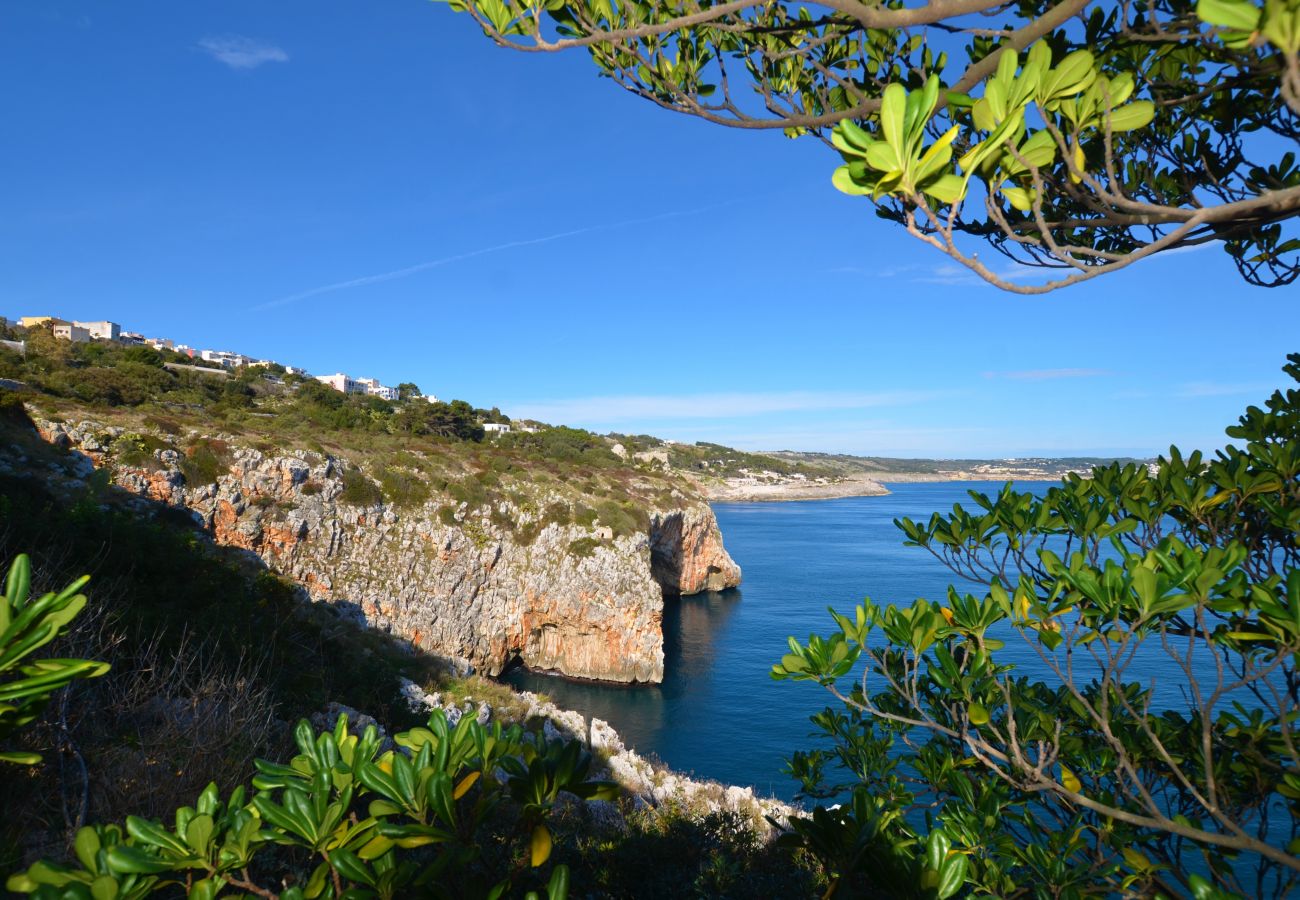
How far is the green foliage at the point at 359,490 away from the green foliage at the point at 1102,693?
22.1 meters

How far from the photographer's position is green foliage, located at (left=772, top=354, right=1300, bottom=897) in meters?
2.23

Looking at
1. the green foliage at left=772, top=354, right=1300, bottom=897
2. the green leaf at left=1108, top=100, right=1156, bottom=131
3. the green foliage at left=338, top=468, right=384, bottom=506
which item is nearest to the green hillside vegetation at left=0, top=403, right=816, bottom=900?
the green foliage at left=772, top=354, right=1300, bottom=897

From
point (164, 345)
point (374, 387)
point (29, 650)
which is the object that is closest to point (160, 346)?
point (164, 345)

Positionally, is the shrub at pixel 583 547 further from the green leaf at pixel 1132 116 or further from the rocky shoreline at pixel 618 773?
the green leaf at pixel 1132 116

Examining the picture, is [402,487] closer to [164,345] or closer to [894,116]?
[894,116]

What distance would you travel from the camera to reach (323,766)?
1729 mm

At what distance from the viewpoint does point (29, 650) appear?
1.25 m

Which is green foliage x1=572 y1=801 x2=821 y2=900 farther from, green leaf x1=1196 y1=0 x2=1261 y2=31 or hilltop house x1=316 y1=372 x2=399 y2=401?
hilltop house x1=316 y1=372 x2=399 y2=401

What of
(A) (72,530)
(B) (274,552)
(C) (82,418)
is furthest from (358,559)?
(A) (72,530)

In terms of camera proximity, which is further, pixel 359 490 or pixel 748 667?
pixel 748 667

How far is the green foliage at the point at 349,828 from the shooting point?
137 centimetres

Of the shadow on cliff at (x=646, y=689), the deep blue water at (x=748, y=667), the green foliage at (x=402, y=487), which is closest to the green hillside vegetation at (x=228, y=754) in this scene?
the deep blue water at (x=748, y=667)

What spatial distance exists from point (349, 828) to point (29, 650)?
89 centimetres

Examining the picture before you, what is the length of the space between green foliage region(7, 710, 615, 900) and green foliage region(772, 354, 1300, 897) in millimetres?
1035
